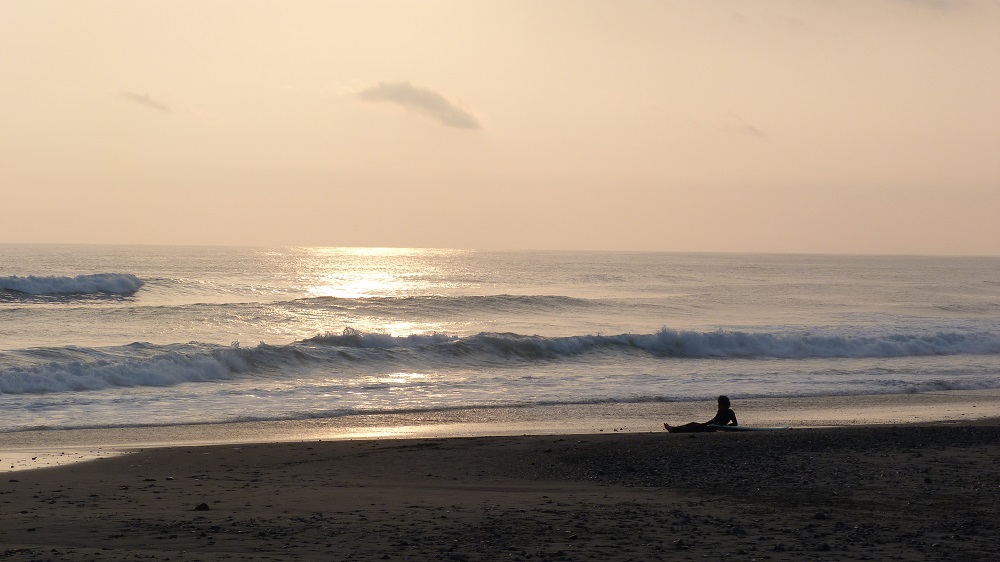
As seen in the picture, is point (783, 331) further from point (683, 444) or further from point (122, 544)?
point (122, 544)

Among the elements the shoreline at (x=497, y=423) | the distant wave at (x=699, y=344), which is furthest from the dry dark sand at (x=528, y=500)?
the distant wave at (x=699, y=344)

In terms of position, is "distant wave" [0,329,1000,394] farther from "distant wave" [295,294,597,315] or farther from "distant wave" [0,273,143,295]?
"distant wave" [0,273,143,295]

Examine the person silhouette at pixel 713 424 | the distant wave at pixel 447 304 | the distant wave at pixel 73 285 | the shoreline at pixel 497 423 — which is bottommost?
the shoreline at pixel 497 423

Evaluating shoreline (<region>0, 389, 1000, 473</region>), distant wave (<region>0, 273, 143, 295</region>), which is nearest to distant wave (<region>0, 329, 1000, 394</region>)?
shoreline (<region>0, 389, 1000, 473</region>)

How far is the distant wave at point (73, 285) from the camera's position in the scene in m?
45.8

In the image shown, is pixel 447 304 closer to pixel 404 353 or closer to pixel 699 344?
pixel 699 344

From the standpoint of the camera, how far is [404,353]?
2870cm

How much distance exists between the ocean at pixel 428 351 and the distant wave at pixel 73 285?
111 millimetres

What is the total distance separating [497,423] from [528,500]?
7.34 meters

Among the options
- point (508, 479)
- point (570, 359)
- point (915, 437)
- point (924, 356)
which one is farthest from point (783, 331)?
point (508, 479)

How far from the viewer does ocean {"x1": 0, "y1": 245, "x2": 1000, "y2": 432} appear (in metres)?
20.3

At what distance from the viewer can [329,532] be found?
8.22 metres

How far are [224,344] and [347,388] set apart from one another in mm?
8816

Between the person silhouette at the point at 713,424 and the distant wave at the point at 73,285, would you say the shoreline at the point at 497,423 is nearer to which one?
the person silhouette at the point at 713,424
